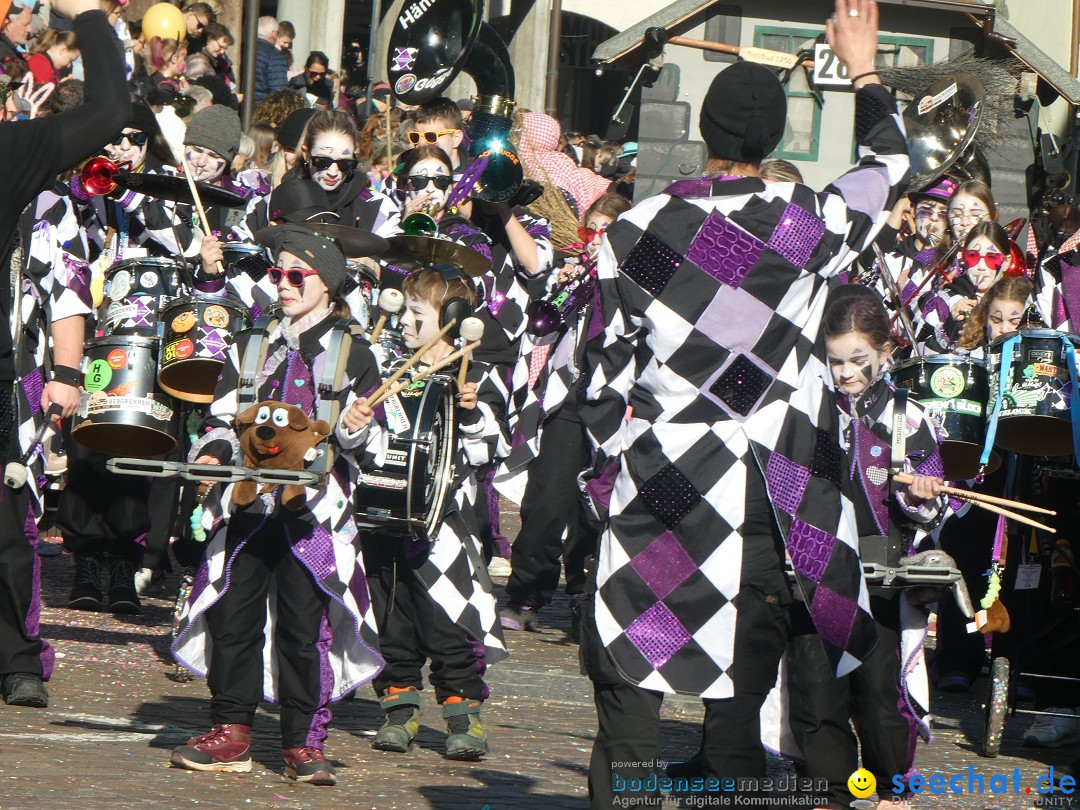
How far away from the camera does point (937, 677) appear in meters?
8.52

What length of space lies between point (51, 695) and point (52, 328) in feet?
4.40

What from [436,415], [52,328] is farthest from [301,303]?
[52,328]

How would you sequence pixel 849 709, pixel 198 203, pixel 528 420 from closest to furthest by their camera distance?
pixel 849 709 → pixel 198 203 → pixel 528 420

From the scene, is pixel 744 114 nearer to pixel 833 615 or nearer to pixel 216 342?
pixel 833 615

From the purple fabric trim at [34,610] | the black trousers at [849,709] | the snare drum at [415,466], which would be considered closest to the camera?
the black trousers at [849,709]

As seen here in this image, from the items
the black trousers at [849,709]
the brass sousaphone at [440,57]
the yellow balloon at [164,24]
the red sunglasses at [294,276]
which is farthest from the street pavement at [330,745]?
the yellow balloon at [164,24]

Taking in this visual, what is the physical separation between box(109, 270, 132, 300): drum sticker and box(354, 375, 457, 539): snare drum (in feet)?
6.40

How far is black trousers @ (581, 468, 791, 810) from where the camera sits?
4.45 m

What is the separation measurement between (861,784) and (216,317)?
3380 mm

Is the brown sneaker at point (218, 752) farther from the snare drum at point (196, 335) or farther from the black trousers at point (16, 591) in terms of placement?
the snare drum at point (196, 335)

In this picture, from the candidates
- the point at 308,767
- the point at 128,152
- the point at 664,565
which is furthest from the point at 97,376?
the point at 664,565

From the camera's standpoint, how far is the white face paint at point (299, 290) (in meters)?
5.93

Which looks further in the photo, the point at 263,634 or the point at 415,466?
the point at 415,466

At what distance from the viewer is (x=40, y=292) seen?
22.4ft
